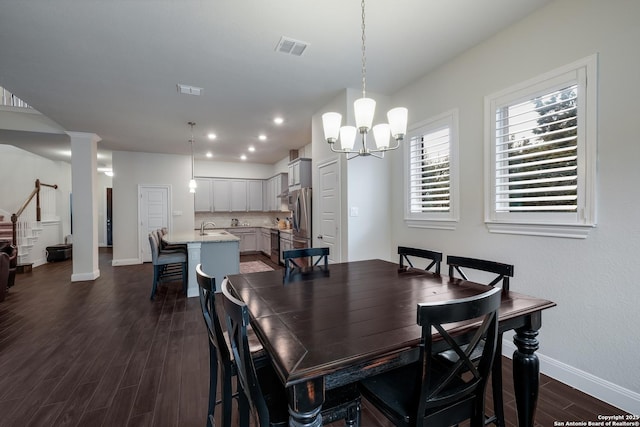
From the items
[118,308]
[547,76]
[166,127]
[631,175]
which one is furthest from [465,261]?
[166,127]

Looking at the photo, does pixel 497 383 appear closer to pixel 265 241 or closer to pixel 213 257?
pixel 213 257

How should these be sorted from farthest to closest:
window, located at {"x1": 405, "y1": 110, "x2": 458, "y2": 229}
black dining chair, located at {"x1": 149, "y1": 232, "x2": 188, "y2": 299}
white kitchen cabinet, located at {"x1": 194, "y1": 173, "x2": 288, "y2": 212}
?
white kitchen cabinet, located at {"x1": 194, "y1": 173, "x2": 288, "y2": 212}
black dining chair, located at {"x1": 149, "y1": 232, "x2": 188, "y2": 299}
window, located at {"x1": 405, "y1": 110, "x2": 458, "y2": 229}

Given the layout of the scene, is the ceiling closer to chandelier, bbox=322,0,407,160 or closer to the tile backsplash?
chandelier, bbox=322,0,407,160

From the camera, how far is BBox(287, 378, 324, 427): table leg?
0.90m

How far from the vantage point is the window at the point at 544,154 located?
1.89 metres

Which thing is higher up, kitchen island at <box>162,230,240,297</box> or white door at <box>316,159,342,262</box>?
white door at <box>316,159,342,262</box>

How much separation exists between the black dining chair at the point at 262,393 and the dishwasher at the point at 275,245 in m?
5.34

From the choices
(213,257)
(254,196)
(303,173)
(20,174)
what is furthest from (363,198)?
(20,174)

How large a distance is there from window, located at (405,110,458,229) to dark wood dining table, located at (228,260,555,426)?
3.77ft

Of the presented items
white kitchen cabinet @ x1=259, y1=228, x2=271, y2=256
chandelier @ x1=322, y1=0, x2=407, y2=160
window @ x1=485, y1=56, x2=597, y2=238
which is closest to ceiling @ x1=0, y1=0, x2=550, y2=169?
chandelier @ x1=322, y1=0, x2=407, y2=160

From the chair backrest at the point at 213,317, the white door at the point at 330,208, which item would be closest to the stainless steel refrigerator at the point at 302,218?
the white door at the point at 330,208

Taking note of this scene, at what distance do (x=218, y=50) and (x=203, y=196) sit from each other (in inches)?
231

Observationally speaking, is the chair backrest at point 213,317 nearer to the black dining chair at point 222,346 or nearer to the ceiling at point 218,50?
the black dining chair at point 222,346

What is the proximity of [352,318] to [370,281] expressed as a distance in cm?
68
